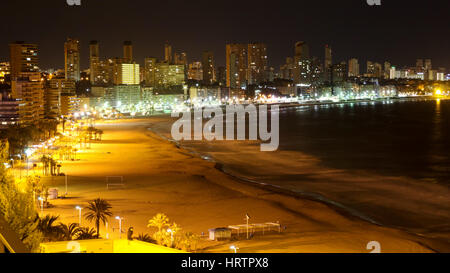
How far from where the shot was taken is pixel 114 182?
48.8 ft

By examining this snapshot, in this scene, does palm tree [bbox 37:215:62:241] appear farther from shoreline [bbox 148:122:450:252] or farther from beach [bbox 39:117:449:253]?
shoreline [bbox 148:122:450:252]

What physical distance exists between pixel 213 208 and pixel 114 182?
4.03 m

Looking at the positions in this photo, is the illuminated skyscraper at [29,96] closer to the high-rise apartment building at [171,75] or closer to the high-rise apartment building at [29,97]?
the high-rise apartment building at [29,97]

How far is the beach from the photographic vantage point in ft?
29.6

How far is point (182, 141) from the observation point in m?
28.7

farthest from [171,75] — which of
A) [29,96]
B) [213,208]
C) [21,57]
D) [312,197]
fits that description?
[213,208]

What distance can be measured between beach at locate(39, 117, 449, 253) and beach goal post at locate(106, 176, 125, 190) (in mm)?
127

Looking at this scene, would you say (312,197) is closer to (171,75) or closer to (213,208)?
(213,208)

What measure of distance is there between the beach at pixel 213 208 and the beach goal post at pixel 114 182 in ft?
0.42

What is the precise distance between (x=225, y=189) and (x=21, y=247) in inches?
444

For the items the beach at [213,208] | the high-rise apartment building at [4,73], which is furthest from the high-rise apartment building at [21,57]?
the beach at [213,208]

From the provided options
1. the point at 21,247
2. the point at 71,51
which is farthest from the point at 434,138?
the point at 71,51

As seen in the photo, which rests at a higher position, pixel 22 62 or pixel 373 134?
pixel 22 62

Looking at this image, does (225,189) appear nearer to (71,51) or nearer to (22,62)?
(22,62)
